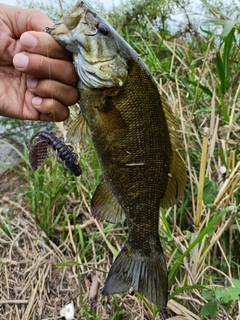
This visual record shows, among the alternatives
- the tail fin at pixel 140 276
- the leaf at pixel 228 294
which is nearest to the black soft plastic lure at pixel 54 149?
the tail fin at pixel 140 276

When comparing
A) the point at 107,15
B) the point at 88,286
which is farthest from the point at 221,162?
the point at 107,15

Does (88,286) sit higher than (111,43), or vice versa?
(111,43)

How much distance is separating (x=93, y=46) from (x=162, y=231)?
105 centimetres

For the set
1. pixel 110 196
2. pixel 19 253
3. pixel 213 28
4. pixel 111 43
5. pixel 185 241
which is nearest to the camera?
pixel 111 43

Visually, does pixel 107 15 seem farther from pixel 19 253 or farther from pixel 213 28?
pixel 19 253

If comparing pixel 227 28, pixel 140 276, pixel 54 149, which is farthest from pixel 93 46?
pixel 140 276

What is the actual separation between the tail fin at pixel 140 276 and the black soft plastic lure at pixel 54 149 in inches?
15.2

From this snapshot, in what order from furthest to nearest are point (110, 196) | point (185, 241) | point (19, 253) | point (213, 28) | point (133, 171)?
1. point (213, 28)
2. point (19, 253)
3. point (185, 241)
4. point (110, 196)
5. point (133, 171)

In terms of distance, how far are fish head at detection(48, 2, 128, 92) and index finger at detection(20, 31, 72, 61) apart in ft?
0.08

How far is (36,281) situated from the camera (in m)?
→ 2.12

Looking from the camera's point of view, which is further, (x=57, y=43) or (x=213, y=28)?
(x=213, y=28)

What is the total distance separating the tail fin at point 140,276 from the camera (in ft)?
4.86

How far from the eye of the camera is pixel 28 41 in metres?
1.27

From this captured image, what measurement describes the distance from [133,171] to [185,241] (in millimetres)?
737
